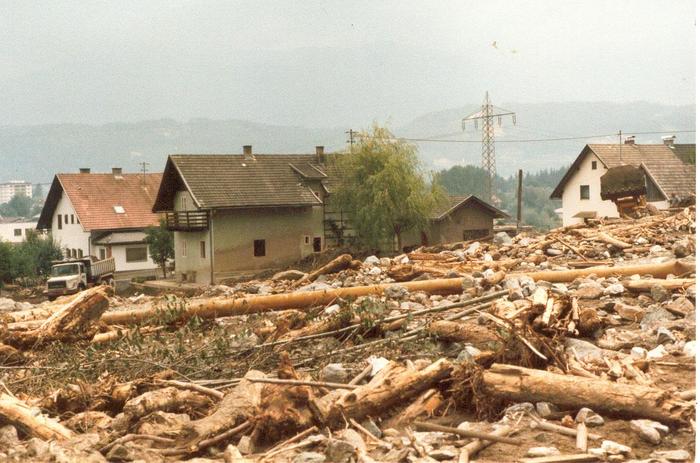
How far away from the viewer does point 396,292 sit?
11492 millimetres

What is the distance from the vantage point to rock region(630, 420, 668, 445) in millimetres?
5207

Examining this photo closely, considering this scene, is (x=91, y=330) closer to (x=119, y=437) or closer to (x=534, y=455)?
(x=119, y=437)

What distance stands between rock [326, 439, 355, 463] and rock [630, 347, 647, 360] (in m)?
2.96

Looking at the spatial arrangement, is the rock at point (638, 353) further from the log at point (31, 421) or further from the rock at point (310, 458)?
the log at point (31, 421)

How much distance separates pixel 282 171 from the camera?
41.1 m

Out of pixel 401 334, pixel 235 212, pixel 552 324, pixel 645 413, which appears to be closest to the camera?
pixel 645 413

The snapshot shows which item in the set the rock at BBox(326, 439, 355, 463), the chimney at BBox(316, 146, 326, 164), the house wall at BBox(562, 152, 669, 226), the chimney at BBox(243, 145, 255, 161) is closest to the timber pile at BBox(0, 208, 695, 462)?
the rock at BBox(326, 439, 355, 463)

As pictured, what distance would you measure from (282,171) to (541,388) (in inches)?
1405

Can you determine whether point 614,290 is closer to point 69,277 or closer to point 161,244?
point 69,277

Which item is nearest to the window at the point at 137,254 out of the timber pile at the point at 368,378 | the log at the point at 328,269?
the log at the point at 328,269

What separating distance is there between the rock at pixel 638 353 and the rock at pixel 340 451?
2963 mm

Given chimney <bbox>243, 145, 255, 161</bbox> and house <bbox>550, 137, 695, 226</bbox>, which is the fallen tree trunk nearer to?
chimney <bbox>243, 145, 255, 161</bbox>

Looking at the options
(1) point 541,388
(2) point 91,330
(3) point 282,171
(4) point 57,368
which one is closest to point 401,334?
(1) point 541,388

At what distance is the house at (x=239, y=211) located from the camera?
37.5 m
